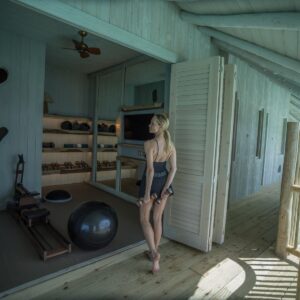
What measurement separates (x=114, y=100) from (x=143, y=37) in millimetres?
4301

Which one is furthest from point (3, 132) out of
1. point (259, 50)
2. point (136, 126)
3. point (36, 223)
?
point (259, 50)

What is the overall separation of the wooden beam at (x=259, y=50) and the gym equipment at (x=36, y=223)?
3.38 m

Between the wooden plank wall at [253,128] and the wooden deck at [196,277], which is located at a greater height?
the wooden plank wall at [253,128]

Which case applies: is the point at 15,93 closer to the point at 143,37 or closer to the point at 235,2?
the point at 143,37

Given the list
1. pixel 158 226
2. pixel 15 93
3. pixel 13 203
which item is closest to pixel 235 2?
pixel 158 226

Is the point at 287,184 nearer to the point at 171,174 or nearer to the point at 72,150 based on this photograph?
the point at 171,174

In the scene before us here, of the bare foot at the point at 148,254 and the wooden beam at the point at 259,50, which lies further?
the wooden beam at the point at 259,50

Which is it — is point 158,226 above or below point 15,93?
below

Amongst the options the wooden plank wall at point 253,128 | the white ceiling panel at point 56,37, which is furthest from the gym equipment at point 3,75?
the wooden plank wall at point 253,128

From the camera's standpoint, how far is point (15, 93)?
4.06m

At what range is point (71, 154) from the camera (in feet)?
20.4

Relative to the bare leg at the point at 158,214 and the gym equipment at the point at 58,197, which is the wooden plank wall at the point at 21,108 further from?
the bare leg at the point at 158,214

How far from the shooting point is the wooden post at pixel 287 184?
2.76 meters

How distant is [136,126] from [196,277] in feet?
9.46
